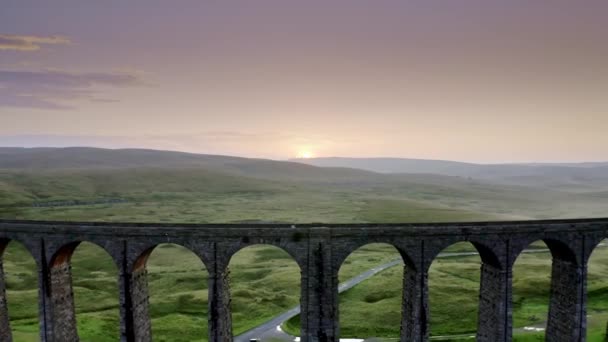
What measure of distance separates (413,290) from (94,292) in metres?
56.1

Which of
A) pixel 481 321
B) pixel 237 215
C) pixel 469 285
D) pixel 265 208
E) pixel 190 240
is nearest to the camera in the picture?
pixel 190 240

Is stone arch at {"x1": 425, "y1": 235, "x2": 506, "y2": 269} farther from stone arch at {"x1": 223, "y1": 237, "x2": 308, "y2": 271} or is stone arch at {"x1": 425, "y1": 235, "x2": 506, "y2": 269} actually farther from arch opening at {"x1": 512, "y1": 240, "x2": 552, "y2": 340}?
stone arch at {"x1": 223, "y1": 237, "x2": 308, "y2": 271}

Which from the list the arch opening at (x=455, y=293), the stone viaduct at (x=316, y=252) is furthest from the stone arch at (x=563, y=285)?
the arch opening at (x=455, y=293)

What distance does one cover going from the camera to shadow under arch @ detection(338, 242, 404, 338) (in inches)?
2241

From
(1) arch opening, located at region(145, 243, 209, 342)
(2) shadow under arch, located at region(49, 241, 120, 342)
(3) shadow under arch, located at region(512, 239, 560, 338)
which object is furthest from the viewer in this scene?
(1) arch opening, located at region(145, 243, 209, 342)

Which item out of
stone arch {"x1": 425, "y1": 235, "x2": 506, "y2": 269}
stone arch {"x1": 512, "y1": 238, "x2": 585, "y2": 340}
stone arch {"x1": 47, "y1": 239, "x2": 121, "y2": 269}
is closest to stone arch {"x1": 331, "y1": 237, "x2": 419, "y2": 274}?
stone arch {"x1": 425, "y1": 235, "x2": 506, "y2": 269}

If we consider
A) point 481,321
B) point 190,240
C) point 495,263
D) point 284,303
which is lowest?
point 284,303

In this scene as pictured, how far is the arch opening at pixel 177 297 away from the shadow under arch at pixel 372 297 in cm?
2074

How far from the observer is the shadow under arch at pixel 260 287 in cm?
6241

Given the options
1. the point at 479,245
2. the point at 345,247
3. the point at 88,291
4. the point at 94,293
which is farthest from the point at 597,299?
the point at 88,291

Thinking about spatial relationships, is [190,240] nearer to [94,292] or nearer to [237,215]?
[94,292]

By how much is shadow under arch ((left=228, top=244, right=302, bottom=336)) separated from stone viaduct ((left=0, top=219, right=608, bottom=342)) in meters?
7.71

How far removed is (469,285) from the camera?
74.4 m

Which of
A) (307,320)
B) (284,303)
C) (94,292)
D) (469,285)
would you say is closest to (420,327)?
(307,320)
